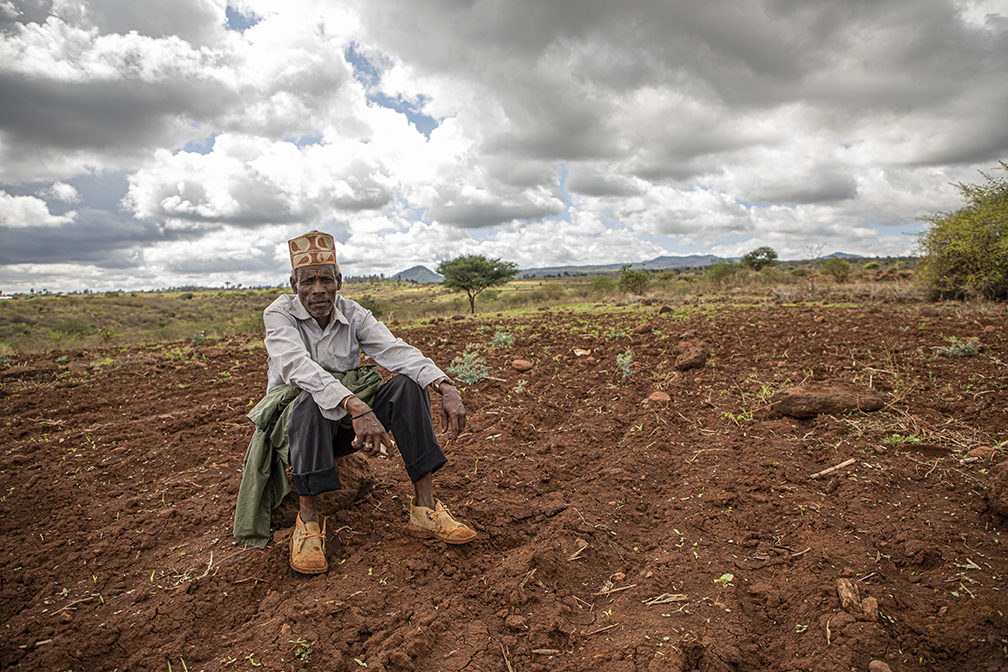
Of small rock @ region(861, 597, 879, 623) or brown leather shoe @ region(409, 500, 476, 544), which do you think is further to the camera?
brown leather shoe @ region(409, 500, 476, 544)

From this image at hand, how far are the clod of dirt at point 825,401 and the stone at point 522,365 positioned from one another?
9.44 feet

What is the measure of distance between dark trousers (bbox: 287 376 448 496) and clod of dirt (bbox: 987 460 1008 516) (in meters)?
2.78

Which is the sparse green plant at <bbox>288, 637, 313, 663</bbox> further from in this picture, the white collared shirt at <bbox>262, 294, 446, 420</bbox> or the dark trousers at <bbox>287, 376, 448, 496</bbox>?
the white collared shirt at <bbox>262, 294, 446, 420</bbox>

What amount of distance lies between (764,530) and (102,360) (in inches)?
394

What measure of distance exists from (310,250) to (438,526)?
168cm

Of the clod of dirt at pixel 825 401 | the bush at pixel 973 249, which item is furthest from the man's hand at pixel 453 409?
the bush at pixel 973 249

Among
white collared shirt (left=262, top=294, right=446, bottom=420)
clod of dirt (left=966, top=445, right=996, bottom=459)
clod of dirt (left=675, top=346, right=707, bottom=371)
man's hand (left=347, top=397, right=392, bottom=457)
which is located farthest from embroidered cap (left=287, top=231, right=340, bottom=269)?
clod of dirt (left=675, top=346, right=707, bottom=371)

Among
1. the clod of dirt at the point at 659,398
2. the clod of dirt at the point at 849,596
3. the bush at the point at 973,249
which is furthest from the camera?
the bush at the point at 973,249

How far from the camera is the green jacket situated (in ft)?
8.52

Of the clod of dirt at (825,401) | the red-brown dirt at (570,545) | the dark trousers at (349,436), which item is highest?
the dark trousers at (349,436)

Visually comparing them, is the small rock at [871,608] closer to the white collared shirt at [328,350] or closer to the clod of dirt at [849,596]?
the clod of dirt at [849,596]

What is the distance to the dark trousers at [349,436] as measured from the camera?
2.45 metres

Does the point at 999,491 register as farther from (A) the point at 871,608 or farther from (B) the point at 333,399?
(B) the point at 333,399

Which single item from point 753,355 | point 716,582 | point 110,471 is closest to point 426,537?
point 716,582
